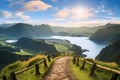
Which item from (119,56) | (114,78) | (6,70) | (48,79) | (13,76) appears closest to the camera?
(114,78)

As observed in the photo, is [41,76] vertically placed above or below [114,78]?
below

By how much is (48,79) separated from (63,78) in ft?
5.22

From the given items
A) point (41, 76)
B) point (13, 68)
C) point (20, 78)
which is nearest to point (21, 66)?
point (13, 68)

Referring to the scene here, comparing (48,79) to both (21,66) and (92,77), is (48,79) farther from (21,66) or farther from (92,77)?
(21,66)

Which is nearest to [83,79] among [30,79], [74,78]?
[74,78]

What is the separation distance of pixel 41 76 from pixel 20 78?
3.34 meters

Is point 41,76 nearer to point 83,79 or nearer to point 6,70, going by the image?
point 83,79

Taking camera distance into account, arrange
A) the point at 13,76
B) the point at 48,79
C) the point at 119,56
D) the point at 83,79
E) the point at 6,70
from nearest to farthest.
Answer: the point at 13,76 < the point at 83,79 < the point at 48,79 < the point at 6,70 < the point at 119,56

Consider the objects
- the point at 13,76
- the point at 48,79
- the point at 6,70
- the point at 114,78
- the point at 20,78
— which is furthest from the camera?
the point at 6,70

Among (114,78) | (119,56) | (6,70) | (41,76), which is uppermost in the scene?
(114,78)

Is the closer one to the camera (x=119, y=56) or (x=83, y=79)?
(x=83, y=79)

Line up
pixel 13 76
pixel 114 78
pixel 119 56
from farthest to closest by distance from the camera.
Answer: pixel 119 56, pixel 13 76, pixel 114 78

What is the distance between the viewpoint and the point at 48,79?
730 inches

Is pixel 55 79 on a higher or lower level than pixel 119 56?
higher
